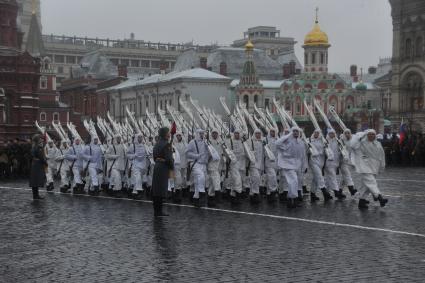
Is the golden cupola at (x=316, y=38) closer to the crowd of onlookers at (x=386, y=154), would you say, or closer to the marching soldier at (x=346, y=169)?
the crowd of onlookers at (x=386, y=154)

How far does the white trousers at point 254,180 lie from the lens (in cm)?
1773

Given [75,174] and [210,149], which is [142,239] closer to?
[210,149]

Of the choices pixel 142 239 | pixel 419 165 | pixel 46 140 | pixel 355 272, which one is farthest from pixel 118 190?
pixel 419 165

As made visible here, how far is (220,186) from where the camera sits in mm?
18203

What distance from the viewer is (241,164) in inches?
720

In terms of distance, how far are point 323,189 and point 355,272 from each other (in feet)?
28.0

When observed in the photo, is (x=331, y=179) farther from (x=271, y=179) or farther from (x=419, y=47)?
(x=419, y=47)

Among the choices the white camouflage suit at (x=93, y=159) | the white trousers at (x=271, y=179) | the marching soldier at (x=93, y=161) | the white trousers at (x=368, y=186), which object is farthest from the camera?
the white camouflage suit at (x=93, y=159)

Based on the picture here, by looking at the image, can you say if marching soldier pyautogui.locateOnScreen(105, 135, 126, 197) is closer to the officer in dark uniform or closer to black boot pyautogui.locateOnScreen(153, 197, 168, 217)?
the officer in dark uniform

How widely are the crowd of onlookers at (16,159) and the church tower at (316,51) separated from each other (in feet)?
182

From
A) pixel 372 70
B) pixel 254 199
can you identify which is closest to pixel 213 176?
pixel 254 199

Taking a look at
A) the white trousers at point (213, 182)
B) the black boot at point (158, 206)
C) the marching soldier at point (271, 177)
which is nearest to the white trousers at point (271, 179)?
the marching soldier at point (271, 177)

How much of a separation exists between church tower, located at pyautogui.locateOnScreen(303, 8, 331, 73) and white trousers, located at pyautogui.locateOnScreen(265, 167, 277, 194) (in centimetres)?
6639

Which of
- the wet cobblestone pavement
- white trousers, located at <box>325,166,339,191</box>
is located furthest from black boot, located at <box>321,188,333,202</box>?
the wet cobblestone pavement
